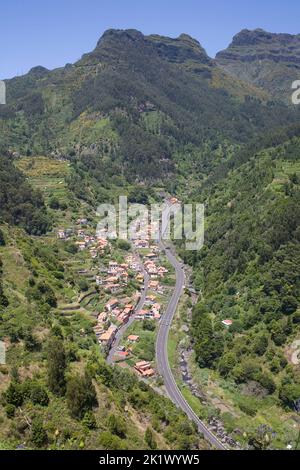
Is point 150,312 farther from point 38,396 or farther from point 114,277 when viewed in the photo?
point 38,396

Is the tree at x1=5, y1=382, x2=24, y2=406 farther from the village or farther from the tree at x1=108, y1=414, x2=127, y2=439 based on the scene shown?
the village

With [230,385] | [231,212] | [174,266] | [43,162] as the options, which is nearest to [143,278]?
[174,266]

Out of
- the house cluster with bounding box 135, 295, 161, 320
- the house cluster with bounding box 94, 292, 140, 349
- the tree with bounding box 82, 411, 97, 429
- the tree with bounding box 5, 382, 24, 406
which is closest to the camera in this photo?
the tree with bounding box 5, 382, 24, 406

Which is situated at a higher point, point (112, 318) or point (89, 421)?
point (89, 421)

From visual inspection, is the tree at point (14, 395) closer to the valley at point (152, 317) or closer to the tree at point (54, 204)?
the valley at point (152, 317)

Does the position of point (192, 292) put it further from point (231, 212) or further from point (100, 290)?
point (231, 212)

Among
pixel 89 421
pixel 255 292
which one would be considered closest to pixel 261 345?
pixel 255 292

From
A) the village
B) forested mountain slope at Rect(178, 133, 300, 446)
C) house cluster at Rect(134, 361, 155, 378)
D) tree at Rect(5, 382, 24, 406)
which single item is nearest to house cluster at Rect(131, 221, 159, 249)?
the village

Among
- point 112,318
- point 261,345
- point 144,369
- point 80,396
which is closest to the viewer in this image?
point 80,396

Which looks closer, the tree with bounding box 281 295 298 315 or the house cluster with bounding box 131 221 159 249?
the tree with bounding box 281 295 298 315
